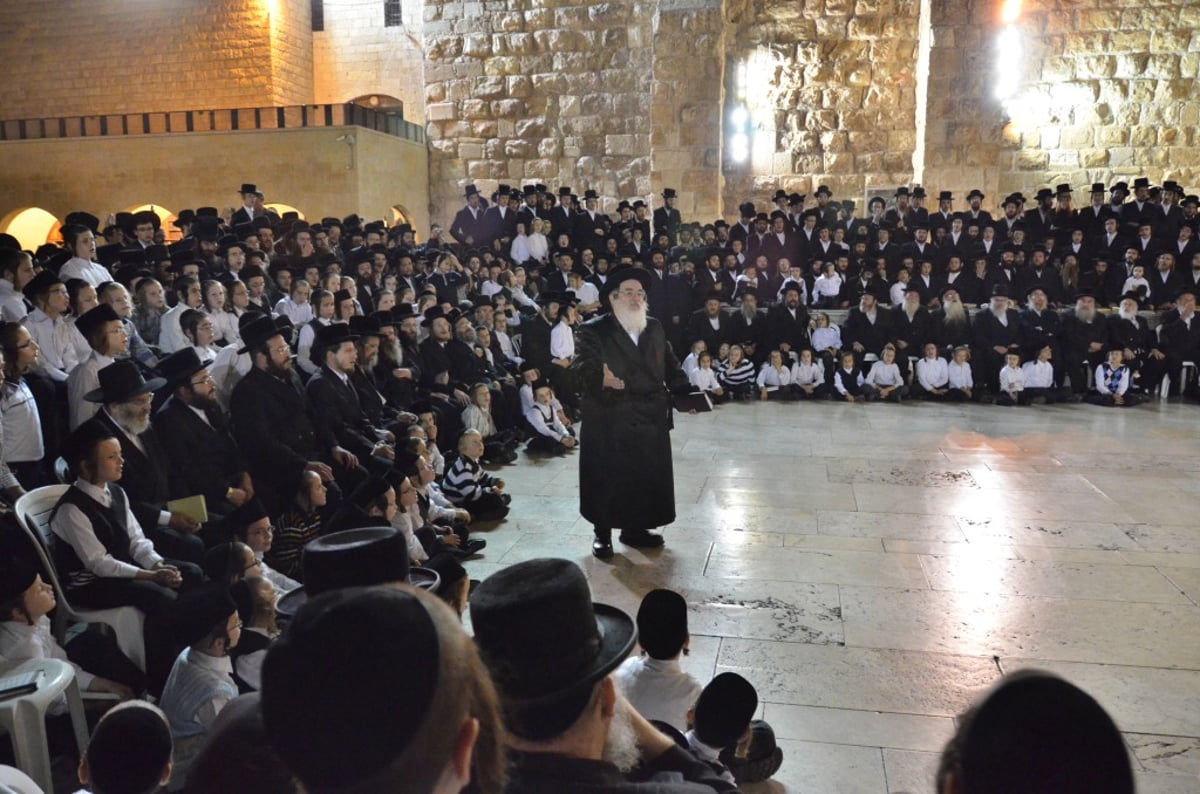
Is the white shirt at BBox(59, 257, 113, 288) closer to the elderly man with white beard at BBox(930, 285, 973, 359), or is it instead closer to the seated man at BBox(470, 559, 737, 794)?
the seated man at BBox(470, 559, 737, 794)

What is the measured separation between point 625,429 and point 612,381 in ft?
1.06

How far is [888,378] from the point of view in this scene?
38.1 feet

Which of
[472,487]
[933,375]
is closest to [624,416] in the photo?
[472,487]

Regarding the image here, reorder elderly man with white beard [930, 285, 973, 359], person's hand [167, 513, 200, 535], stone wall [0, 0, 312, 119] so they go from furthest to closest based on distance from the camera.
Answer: stone wall [0, 0, 312, 119] → elderly man with white beard [930, 285, 973, 359] → person's hand [167, 513, 200, 535]

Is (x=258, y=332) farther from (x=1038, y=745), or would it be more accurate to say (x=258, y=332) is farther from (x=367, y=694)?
(x=1038, y=745)

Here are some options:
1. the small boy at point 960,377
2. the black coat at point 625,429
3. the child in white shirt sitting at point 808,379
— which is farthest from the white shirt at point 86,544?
the small boy at point 960,377

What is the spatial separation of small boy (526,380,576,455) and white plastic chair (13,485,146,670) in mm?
5166

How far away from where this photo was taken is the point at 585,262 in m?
13.9

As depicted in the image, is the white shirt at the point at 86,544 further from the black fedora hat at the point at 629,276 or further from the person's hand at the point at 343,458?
the black fedora hat at the point at 629,276

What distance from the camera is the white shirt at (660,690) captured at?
9.04 ft

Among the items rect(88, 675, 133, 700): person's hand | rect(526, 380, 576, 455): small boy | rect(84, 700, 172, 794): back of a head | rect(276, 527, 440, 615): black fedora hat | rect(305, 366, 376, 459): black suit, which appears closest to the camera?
rect(84, 700, 172, 794): back of a head

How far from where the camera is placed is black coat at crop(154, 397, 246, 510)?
501cm

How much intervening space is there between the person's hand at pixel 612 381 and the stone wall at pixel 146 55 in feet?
68.6

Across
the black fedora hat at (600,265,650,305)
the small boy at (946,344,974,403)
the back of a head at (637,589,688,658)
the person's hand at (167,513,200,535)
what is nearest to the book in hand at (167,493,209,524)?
the person's hand at (167,513,200,535)
